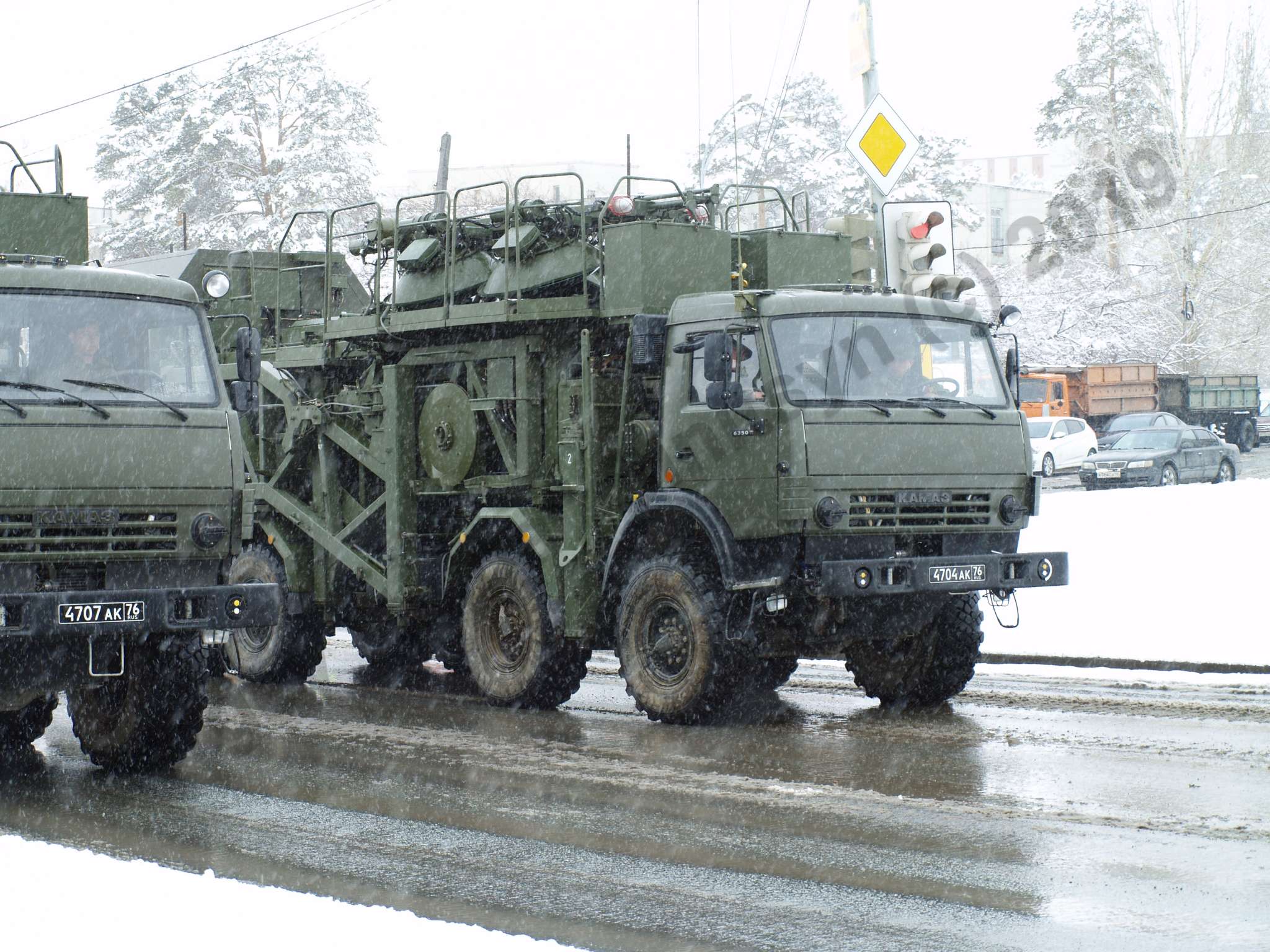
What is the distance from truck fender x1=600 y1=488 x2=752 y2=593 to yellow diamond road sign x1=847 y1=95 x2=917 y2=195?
5.38 m

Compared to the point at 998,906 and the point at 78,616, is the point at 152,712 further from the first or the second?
the point at 998,906

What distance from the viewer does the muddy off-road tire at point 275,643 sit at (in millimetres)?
14375

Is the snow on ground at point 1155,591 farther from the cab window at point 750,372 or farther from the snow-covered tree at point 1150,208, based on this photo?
the snow-covered tree at point 1150,208

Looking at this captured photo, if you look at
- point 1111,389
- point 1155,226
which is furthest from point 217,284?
point 1155,226

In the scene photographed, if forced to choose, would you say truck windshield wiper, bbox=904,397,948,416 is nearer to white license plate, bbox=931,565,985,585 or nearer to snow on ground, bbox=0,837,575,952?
white license plate, bbox=931,565,985,585

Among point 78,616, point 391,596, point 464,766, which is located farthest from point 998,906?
point 391,596

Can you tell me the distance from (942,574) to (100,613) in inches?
203

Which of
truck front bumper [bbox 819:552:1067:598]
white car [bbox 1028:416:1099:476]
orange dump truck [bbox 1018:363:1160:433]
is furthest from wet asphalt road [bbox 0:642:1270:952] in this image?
orange dump truck [bbox 1018:363:1160:433]

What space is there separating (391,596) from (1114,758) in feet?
20.2

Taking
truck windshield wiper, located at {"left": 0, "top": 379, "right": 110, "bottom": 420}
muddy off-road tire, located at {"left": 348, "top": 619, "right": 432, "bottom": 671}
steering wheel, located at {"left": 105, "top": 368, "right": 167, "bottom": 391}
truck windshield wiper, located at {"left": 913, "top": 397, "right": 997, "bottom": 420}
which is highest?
steering wheel, located at {"left": 105, "top": 368, "right": 167, "bottom": 391}

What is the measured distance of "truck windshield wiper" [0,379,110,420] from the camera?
29.3 ft

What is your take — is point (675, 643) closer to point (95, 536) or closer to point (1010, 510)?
point (1010, 510)

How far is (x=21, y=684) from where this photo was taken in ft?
29.2

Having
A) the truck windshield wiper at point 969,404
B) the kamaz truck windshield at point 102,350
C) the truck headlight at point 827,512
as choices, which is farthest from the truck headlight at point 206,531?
the truck windshield wiper at point 969,404
